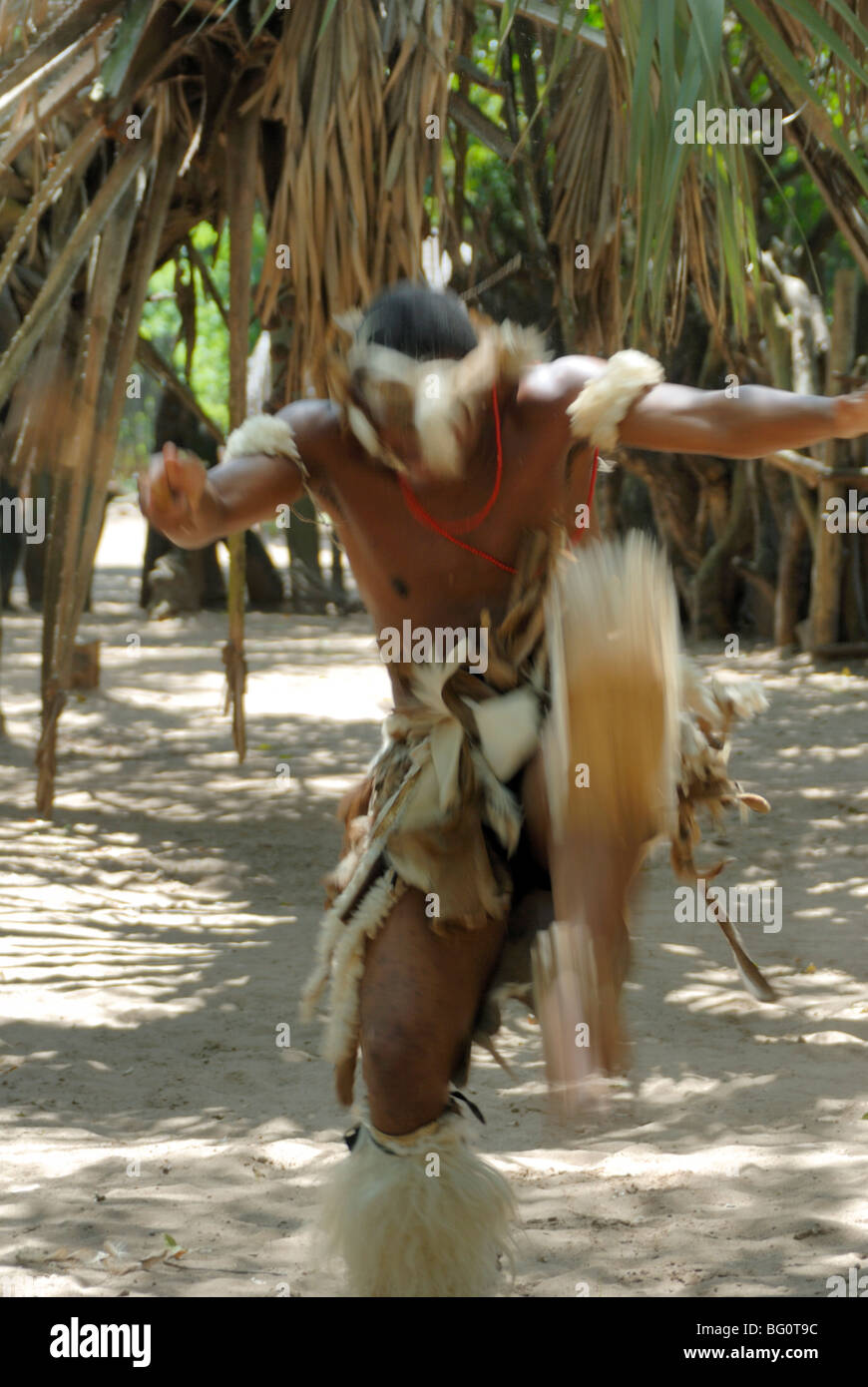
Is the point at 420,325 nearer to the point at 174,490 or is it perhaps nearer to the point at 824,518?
the point at 174,490

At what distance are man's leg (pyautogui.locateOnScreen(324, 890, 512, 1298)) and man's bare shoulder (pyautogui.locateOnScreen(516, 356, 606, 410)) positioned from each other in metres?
0.82

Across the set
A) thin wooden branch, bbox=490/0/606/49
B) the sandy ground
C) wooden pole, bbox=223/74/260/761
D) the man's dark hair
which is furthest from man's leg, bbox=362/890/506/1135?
thin wooden branch, bbox=490/0/606/49

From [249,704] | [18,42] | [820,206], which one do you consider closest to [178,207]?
[18,42]

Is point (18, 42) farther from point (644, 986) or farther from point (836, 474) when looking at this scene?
point (836, 474)

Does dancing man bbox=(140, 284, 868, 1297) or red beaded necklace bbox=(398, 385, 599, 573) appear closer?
dancing man bbox=(140, 284, 868, 1297)

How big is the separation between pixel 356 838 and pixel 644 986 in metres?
2.14

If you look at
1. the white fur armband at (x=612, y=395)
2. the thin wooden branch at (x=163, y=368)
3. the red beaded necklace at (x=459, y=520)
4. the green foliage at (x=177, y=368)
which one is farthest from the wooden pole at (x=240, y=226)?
the green foliage at (x=177, y=368)

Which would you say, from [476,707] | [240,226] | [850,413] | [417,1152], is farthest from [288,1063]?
[240,226]

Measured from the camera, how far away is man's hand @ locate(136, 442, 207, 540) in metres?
2.36

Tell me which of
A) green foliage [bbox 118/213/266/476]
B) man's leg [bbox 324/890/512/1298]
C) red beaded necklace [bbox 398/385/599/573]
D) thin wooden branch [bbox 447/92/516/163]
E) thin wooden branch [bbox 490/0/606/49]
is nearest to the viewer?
man's leg [bbox 324/890/512/1298]

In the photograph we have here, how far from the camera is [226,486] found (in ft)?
8.15

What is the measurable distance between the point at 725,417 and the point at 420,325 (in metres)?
0.53

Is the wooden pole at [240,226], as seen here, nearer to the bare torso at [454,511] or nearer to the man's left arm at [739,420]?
the bare torso at [454,511]

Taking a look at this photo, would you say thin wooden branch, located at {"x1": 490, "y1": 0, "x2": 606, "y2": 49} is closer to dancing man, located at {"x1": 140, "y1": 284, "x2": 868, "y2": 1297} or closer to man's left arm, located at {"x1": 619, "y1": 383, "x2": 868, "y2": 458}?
dancing man, located at {"x1": 140, "y1": 284, "x2": 868, "y2": 1297}
